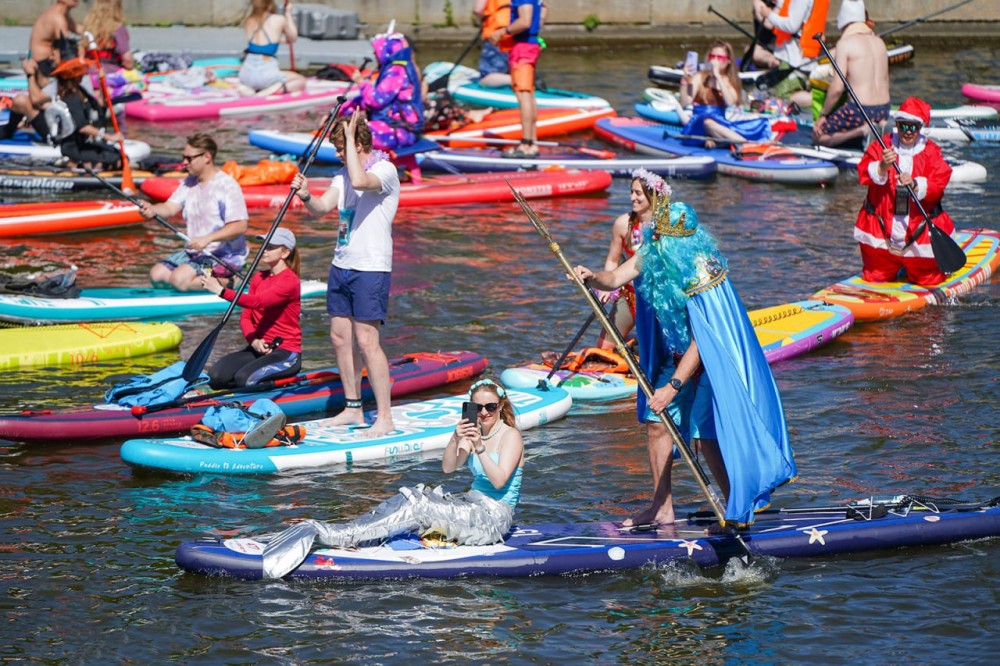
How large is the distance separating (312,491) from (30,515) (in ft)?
4.70

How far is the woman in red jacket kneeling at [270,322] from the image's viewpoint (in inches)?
322

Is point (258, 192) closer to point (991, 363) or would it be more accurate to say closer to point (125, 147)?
point (125, 147)

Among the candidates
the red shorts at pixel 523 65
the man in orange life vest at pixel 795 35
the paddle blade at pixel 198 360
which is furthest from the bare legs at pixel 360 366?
the man in orange life vest at pixel 795 35

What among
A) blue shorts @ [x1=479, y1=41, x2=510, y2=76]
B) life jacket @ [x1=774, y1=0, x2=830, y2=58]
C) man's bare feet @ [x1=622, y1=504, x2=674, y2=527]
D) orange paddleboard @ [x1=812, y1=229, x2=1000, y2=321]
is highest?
life jacket @ [x1=774, y1=0, x2=830, y2=58]

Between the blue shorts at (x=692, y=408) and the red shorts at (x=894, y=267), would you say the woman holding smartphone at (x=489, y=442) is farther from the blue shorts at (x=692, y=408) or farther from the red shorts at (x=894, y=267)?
the red shorts at (x=894, y=267)

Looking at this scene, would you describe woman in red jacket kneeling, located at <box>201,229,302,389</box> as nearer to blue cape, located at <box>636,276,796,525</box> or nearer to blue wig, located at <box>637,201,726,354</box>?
blue wig, located at <box>637,201,726,354</box>

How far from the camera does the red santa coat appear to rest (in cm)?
1034

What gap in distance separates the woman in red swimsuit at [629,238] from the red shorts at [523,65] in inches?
235

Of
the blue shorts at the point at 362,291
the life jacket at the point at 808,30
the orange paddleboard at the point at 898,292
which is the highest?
the life jacket at the point at 808,30

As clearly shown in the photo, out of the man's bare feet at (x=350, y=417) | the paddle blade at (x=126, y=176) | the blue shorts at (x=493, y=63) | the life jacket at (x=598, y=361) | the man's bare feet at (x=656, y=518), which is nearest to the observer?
the man's bare feet at (x=656, y=518)

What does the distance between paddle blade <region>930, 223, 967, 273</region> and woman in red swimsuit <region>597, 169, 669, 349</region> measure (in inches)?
116

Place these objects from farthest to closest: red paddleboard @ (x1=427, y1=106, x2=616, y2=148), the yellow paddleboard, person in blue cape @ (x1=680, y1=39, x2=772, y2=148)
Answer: red paddleboard @ (x1=427, y1=106, x2=616, y2=148)
person in blue cape @ (x1=680, y1=39, x2=772, y2=148)
the yellow paddleboard

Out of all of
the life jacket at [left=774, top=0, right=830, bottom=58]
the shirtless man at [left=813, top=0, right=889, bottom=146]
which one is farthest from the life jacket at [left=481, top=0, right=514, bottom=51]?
the life jacket at [left=774, top=0, right=830, bottom=58]

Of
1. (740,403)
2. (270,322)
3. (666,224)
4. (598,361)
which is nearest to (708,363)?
(740,403)
